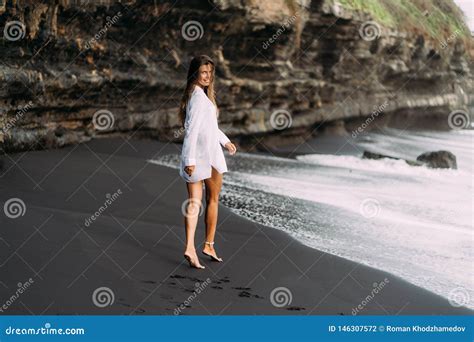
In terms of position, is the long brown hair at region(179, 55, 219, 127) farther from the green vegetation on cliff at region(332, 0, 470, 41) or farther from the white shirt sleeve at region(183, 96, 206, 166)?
the green vegetation on cliff at region(332, 0, 470, 41)

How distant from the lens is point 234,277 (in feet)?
16.9

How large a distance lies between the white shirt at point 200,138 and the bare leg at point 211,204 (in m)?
0.12

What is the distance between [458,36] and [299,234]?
3057 cm

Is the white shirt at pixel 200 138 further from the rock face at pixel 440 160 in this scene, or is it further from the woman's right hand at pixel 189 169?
the rock face at pixel 440 160

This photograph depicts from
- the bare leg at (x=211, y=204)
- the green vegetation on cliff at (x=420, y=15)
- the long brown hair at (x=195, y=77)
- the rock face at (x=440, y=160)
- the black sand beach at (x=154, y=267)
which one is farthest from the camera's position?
the green vegetation on cliff at (x=420, y=15)

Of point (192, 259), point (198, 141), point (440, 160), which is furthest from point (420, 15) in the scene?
point (192, 259)

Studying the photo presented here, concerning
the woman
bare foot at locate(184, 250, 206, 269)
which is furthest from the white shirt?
bare foot at locate(184, 250, 206, 269)

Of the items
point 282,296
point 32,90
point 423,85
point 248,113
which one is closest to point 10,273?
point 282,296

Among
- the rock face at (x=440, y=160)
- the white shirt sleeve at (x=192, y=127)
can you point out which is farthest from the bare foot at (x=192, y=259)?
the rock face at (x=440, y=160)

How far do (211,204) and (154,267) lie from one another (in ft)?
2.70

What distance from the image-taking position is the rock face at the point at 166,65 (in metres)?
11.3

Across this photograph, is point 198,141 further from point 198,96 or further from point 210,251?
point 210,251

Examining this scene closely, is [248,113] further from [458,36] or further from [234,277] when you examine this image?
[458,36]

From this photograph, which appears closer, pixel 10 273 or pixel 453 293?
pixel 10 273
